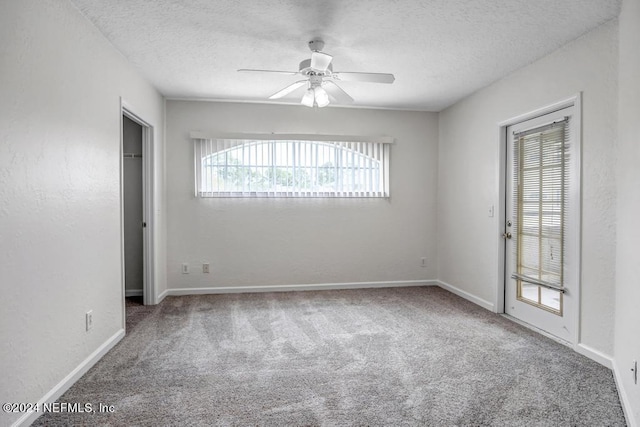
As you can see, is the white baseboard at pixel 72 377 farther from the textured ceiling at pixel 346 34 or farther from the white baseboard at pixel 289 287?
the textured ceiling at pixel 346 34

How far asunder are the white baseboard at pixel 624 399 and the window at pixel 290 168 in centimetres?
318

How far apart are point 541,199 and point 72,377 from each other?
383cm

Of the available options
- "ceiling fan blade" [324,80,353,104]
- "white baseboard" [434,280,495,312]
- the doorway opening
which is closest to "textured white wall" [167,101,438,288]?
"white baseboard" [434,280,495,312]

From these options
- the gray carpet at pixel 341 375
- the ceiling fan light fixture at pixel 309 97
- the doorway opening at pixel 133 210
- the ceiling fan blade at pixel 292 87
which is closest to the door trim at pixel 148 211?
the doorway opening at pixel 133 210

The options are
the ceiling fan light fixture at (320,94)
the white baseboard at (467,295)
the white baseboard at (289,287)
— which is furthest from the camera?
the white baseboard at (289,287)

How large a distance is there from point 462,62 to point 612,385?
271 centimetres

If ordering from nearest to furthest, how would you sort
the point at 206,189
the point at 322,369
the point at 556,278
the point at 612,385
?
the point at 612,385 → the point at 322,369 → the point at 556,278 → the point at 206,189

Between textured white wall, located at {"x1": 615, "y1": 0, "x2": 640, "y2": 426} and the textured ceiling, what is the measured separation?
432 mm

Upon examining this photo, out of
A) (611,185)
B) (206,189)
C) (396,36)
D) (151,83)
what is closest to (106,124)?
(151,83)

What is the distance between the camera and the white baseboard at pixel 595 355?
2.57 meters

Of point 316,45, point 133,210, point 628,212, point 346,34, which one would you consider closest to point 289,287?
point 133,210

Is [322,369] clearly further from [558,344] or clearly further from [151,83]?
[151,83]

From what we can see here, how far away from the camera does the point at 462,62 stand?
342 centimetres

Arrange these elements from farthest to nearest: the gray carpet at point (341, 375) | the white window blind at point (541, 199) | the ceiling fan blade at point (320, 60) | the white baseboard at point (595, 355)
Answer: the white window blind at point (541, 199) < the ceiling fan blade at point (320, 60) < the white baseboard at point (595, 355) < the gray carpet at point (341, 375)
